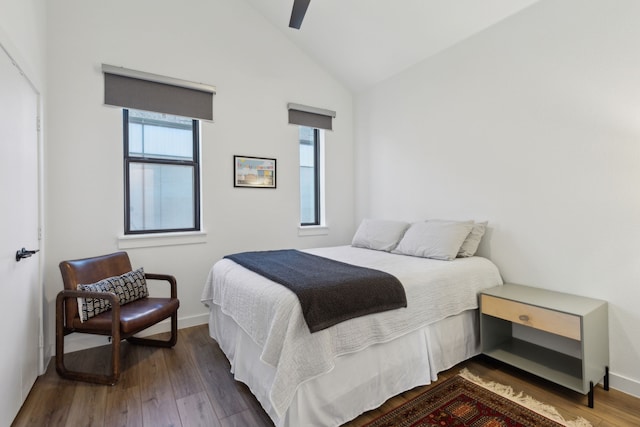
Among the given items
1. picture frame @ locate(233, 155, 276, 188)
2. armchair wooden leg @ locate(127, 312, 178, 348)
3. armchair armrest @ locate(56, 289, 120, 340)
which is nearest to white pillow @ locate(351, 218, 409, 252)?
picture frame @ locate(233, 155, 276, 188)

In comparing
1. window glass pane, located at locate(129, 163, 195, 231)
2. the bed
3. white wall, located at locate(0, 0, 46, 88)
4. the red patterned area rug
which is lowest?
the red patterned area rug

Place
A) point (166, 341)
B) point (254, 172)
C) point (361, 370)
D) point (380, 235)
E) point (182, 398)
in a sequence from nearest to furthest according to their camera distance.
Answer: point (361, 370)
point (182, 398)
point (166, 341)
point (380, 235)
point (254, 172)

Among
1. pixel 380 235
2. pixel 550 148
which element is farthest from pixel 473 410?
pixel 550 148

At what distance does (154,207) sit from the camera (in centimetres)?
319

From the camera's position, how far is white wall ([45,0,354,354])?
2682mm

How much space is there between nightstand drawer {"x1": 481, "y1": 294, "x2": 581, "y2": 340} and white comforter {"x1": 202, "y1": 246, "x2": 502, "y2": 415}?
137mm

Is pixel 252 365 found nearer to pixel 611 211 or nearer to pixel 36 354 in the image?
pixel 36 354

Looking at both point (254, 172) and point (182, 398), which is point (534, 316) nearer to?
point (182, 398)

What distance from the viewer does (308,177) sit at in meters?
4.28

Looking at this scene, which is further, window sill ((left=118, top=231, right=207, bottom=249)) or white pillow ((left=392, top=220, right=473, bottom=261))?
window sill ((left=118, top=231, right=207, bottom=249))

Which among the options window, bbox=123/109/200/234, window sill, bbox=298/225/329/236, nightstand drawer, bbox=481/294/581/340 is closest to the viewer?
nightstand drawer, bbox=481/294/581/340

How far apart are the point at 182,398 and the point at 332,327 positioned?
3.82ft

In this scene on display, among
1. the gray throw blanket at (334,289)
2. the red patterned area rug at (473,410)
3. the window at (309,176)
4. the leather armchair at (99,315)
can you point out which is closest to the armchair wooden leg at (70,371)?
the leather armchair at (99,315)

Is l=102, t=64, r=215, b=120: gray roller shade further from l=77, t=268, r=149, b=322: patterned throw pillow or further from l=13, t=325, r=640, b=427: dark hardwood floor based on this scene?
l=13, t=325, r=640, b=427: dark hardwood floor
